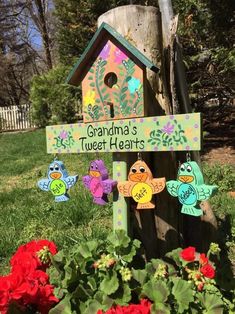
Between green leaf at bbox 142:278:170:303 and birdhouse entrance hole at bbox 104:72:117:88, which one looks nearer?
green leaf at bbox 142:278:170:303

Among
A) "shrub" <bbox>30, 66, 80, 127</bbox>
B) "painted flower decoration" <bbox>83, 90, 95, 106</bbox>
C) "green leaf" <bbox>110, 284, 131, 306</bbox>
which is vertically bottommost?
"green leaf" <bbox>110, 284, 131, 306</bbox>

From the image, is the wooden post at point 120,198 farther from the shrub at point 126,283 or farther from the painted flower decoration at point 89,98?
the painted flower decoration at point 89,98

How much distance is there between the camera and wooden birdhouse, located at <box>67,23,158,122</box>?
2.24m

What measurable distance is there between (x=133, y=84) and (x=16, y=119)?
1995cm

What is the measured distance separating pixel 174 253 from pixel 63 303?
0.63 m

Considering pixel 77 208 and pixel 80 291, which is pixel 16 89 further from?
pixel 80 291

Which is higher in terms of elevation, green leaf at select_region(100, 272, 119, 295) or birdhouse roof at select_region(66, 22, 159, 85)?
birdhouse roof at select_region(66, 22, 159, 85)

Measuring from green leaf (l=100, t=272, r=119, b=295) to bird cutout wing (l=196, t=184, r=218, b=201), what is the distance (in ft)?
1.86

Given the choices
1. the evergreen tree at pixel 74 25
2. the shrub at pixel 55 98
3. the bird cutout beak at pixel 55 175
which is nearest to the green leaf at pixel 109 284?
the bird cutout beak at pixel 55 175

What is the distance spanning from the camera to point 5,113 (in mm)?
21797

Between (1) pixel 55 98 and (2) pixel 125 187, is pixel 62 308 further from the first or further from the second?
(1) pixel 55 98

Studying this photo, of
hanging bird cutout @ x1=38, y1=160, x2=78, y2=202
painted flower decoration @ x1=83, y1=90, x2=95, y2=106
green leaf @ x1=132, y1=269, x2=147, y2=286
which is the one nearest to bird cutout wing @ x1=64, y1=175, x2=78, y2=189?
hanging bird cutout @ x1=38, y1=160, x2=78, y2=202

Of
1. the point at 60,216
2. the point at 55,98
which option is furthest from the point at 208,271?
the point at 55,98

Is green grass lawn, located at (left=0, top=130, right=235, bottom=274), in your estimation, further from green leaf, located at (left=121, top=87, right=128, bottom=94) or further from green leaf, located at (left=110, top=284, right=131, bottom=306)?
green leaf, located at (left=121, top=87, right=128, bottom=94)
